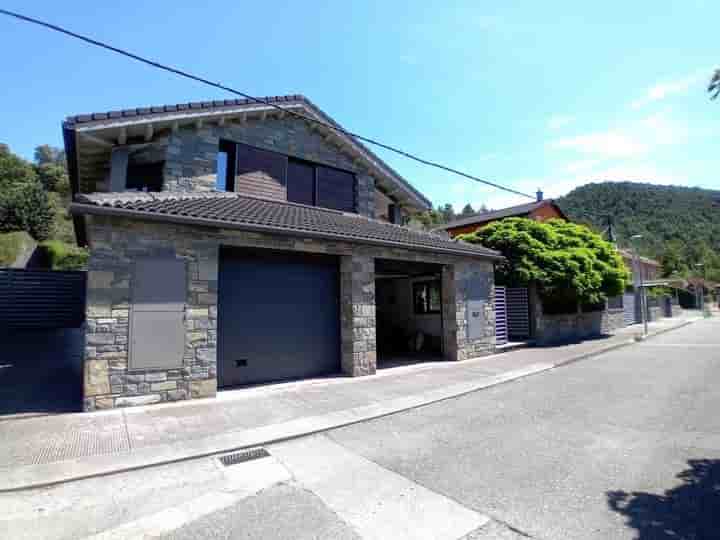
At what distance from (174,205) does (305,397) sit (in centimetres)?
455

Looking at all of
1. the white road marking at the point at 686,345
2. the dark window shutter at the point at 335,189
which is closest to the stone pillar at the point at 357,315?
the dark window shutter at the point at 335,189

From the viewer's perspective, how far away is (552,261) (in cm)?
1552

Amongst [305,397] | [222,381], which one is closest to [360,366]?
[305,397]

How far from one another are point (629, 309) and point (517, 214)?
10305mm

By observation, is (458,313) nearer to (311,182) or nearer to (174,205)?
(311,182)

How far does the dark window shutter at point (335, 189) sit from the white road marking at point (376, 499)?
930 cm

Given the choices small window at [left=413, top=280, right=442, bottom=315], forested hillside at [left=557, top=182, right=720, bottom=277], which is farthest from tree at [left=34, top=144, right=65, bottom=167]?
forested hillside at [left=557, top=182, right=720, bottom=277]

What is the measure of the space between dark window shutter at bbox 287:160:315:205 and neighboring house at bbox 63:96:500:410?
42 millimetres

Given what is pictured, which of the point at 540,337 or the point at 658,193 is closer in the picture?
the point at 540,337

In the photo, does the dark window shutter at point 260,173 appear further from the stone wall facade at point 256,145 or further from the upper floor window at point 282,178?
the stone wall facade at point 256,145

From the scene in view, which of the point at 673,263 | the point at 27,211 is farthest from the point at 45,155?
the point at 673,263

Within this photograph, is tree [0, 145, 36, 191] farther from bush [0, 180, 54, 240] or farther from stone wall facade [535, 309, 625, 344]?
stone wall facade [535, 309, 625, 344]

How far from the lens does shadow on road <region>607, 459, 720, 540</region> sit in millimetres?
2988

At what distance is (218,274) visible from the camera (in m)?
7.86
